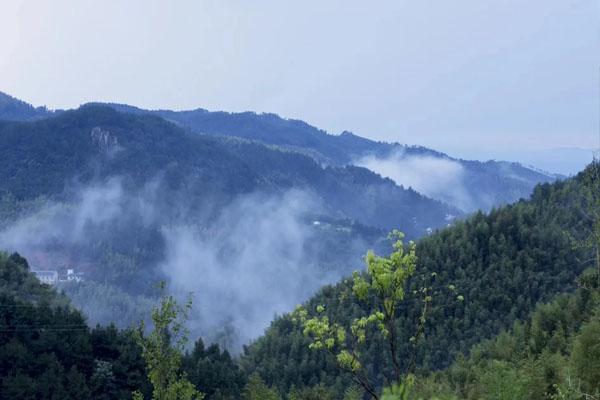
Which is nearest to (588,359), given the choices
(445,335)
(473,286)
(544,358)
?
(544,358)

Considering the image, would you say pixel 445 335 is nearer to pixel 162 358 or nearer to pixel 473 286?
pixel 473 286

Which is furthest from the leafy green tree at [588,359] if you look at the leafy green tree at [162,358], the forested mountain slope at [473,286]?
the forested mountain slope at [473,286]

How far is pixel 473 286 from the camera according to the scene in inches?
4368

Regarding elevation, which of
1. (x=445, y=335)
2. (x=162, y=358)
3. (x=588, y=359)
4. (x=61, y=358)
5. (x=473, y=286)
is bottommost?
(x=162, y=358)

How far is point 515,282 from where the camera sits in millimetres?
109188

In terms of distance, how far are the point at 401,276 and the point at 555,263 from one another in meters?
108

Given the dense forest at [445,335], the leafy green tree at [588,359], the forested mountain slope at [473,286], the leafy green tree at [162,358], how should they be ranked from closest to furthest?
the leafy green tree at [162,358] → the leafy green tree at [588,359] → the dense forest at [445,335] → the forested mountain slope at [473,286]

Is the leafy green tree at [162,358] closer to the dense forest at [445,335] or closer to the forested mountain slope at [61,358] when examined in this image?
the dense forest at [445,335]

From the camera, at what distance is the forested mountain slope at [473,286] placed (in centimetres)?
9706

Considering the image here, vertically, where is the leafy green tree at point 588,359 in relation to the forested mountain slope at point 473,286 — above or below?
below

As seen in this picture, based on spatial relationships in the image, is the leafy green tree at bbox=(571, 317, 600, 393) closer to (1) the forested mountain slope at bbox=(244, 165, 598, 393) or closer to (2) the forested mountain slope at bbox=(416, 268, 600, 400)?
(2) the forested mountain slope at bbox=(416, 268, 600, 400)

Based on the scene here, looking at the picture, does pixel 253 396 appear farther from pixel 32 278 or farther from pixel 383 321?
pixel 32 278

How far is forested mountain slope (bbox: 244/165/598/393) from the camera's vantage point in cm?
9706

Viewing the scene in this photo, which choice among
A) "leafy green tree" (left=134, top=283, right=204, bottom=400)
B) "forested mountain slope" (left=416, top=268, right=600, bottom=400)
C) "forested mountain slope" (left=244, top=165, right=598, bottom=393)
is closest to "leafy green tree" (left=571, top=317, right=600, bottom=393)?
"forested mountain slope" (left=416, top=268, right=600, bottom=400)
